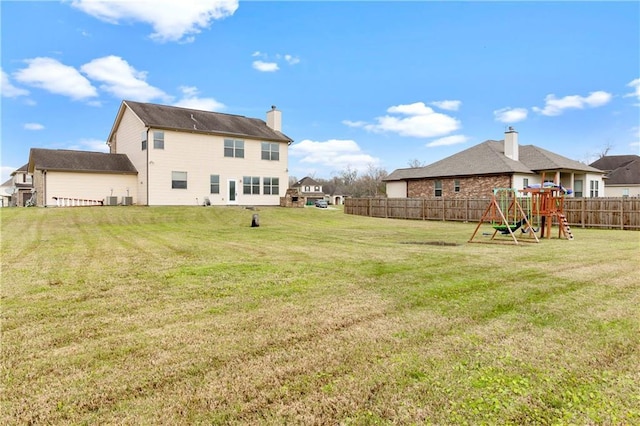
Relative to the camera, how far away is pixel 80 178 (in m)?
23.5

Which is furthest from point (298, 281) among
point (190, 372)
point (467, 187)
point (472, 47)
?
point (467, 187)

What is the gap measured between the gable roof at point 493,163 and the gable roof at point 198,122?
41.3ft

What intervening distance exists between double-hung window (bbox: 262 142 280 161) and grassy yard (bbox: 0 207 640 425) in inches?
840

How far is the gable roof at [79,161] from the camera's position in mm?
22675

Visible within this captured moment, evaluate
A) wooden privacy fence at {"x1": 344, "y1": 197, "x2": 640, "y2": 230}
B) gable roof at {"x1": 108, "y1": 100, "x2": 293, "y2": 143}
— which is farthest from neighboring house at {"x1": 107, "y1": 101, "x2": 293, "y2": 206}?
wooden privacy fence at {"x1": 344, "y1": 197, "x2": 640, "y2": 230}

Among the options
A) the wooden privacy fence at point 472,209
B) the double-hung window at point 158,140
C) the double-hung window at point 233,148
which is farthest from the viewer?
the double-hung window at point 233,148

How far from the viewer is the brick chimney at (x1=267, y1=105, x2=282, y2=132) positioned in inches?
1198

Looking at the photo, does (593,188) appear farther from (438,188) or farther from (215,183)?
(215,183)

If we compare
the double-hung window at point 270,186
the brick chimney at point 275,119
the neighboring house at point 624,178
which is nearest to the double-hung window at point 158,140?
the double-hung window at point 270,186

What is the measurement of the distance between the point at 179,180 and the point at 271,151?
7.15 meters

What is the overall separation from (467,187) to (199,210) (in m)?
19.6

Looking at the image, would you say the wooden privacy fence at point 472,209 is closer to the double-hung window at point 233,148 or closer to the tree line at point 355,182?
the double-hung window at point 233,148

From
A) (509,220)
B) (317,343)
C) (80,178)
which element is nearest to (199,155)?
(80,178)

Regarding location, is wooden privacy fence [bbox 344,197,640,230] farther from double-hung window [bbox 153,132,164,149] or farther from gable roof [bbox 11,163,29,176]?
gable roof [bbox 11,163,29,176]
